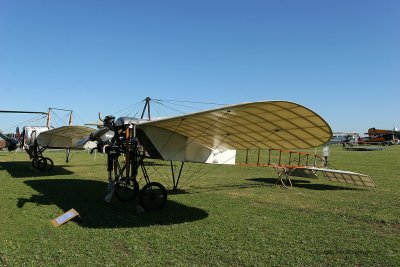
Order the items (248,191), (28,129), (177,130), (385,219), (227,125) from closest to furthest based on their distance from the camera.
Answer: (385,219), (227,125), (177,130), (248,191), (28,129)

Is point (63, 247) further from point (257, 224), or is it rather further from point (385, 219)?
point (385, 219)

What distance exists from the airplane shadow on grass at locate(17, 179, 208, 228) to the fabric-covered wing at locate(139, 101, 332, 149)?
246 centimetres

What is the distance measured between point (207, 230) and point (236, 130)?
383 centimetres

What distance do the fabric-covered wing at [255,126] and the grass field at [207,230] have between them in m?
1.97

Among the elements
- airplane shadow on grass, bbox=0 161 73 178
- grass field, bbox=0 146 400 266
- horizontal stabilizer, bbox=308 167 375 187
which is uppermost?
horizontal stabilizer, bbox=308 167 375 187

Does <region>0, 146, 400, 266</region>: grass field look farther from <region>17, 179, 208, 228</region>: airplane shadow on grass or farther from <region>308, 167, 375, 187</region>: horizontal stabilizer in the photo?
<region>308, 167, 375, 187</region>: horizontal stabilizer

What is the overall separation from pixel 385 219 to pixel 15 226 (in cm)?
892

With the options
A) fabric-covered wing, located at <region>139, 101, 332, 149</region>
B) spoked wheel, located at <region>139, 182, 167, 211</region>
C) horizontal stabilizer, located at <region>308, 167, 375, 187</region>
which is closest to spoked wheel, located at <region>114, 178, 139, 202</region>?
spoked wheel, located at <region>139, 182, 167, 211</region>

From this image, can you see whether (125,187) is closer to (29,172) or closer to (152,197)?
(152,197)

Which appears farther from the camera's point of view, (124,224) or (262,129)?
(262,129)

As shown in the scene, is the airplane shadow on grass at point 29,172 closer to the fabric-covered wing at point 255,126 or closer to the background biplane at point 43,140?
the background biplane at point 43,140

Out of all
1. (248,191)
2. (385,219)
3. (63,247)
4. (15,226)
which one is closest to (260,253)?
(63,247)

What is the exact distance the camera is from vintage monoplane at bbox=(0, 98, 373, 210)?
843 cm

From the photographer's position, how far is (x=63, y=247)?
6324mm
